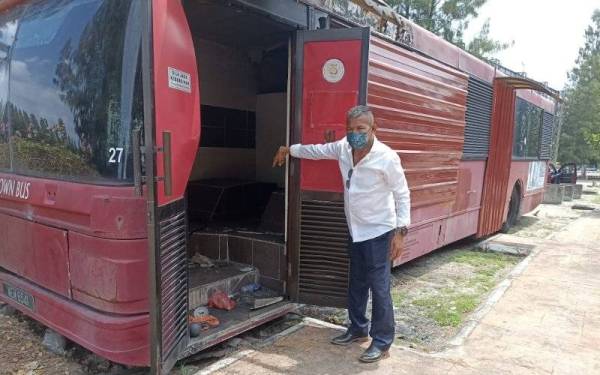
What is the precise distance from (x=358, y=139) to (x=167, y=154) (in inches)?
51.8

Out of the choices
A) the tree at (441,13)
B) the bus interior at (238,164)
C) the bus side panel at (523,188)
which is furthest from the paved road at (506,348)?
the tree at (441,13)

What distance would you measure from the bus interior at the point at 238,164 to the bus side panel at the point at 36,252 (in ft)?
3.13

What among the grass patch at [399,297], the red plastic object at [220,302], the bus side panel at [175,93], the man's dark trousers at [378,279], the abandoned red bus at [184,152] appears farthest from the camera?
the grass patch at [399,297]

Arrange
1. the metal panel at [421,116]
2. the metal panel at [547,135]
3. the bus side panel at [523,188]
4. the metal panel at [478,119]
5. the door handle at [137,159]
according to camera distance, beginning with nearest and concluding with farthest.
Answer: the door handle at [137,159] → the metal panel at [421,116] → the metal panel at [478,119] → the bus side panel at [523,188] → the metal panel at [547,135]

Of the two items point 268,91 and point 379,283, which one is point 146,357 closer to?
point 379,283

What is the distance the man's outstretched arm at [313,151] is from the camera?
3410mm

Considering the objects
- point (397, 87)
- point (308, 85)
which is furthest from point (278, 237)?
point (397, 87)

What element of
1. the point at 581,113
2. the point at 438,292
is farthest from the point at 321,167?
the point at 581,113

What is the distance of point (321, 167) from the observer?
3.65m

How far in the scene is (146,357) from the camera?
2.68 meters

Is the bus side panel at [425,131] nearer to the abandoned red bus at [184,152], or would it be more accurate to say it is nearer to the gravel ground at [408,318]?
the abandoned red bus at [184,152]

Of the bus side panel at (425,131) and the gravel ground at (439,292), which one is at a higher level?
the bus side panel at (425,131)

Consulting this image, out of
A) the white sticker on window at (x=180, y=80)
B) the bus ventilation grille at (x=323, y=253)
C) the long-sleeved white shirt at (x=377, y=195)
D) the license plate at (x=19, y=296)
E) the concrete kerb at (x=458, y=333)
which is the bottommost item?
the concrete kerb at (x=458, y=333)

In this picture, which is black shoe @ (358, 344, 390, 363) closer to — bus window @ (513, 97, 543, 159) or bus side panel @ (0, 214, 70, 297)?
bus side panel @ (0, 214, 70, 297)
